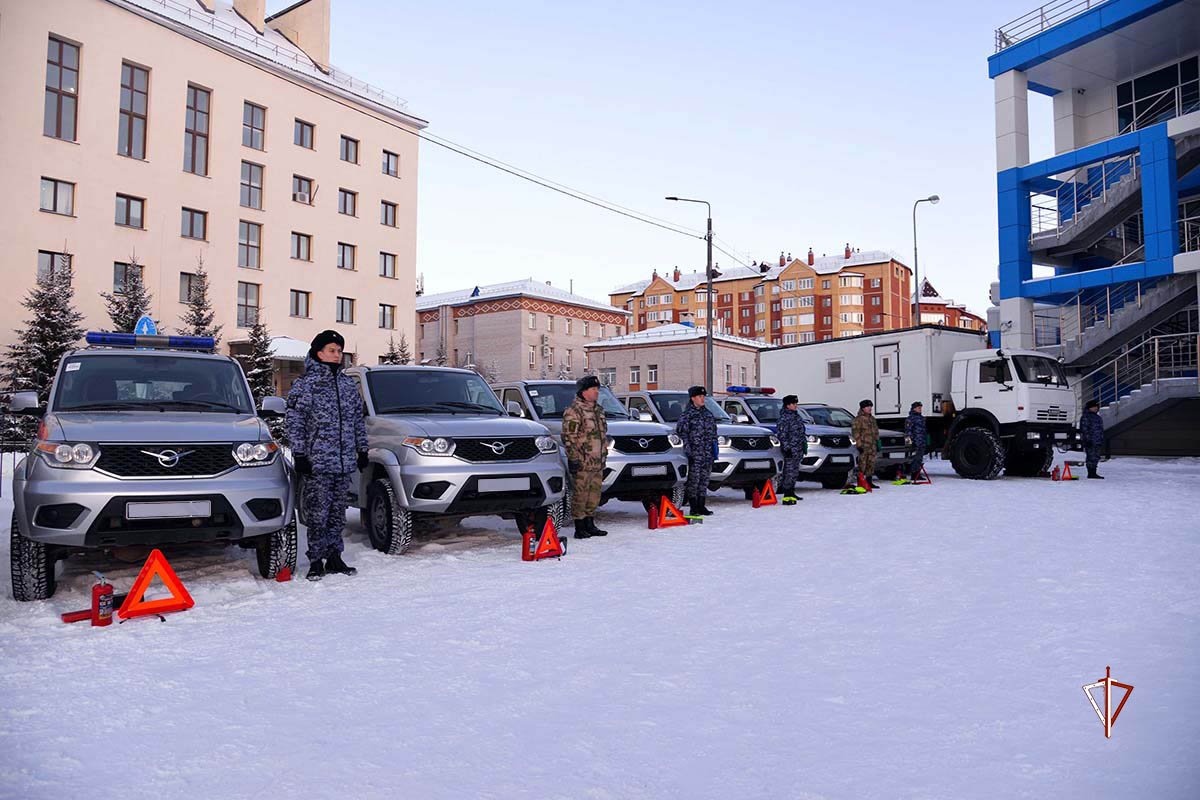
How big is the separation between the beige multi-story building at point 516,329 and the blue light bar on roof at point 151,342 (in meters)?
54.7

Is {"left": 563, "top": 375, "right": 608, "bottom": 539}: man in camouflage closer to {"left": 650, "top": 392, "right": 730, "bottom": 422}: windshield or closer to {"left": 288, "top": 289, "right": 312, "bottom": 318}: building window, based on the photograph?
{"left": 650, "top": 392, "right": 730, "bottom": 422}: windshield

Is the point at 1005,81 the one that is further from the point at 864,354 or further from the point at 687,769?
the point at 687,769

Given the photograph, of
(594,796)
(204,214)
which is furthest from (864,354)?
(204,214)

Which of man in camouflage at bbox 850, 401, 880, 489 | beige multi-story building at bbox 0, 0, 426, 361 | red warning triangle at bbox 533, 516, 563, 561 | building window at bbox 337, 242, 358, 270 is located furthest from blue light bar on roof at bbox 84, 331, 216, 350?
building window at bbox 337, 242, 358, 270

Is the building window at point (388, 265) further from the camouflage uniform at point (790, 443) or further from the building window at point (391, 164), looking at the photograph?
the camouflage uniform at point (790, 443)

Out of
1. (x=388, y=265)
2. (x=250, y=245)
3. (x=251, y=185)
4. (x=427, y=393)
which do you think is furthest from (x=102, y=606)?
(x=388, y=265)

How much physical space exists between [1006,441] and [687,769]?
15.0 m

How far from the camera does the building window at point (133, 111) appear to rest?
31.0 metres

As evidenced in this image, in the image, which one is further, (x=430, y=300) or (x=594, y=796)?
(x=430, y=300)

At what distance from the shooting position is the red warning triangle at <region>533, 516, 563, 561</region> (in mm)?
7664

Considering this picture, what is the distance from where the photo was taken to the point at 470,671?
425 centimetres

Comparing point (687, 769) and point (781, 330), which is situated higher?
point (781, 330)

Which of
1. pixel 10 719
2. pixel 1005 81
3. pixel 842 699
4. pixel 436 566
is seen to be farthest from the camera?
pixel 1005 81

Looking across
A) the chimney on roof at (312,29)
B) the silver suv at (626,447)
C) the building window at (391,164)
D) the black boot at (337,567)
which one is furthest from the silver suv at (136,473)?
the chimney on roof at (312,29)
